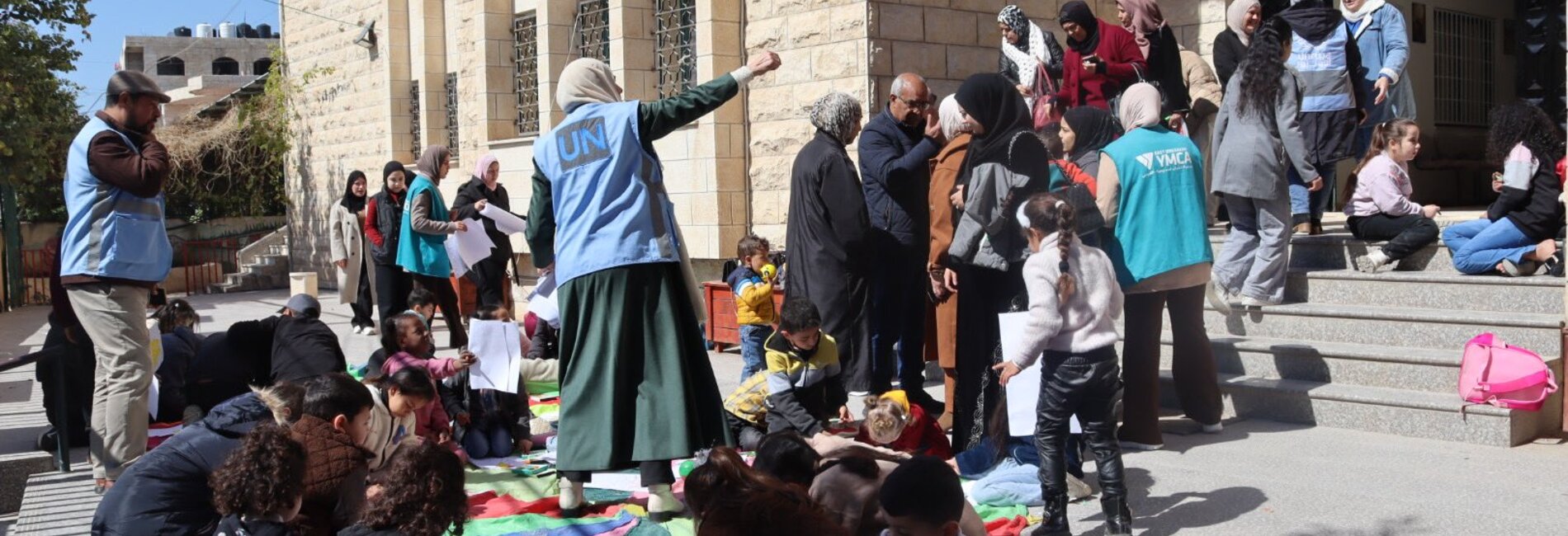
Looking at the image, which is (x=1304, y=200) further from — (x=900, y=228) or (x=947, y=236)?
(x=947, y=236)

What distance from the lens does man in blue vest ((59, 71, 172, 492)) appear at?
6027mm

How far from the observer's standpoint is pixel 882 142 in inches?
281

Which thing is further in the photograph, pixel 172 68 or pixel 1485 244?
pixel 172 68

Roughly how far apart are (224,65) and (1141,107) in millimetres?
51657

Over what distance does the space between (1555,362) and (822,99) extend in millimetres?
3728

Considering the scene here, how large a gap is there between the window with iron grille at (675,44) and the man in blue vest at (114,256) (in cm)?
700

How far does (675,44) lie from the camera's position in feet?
42.8

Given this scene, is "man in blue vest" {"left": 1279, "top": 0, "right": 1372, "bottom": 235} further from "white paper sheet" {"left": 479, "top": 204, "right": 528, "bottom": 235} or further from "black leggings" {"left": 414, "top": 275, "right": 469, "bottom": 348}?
"black leggings" {"left": 414, "top": 275, "right": 469, "bottom": 348}

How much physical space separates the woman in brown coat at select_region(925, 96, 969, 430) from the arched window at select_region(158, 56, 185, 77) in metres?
51.2

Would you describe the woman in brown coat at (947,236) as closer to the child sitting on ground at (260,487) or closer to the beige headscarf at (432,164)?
the child sitting on ground at (260,487)

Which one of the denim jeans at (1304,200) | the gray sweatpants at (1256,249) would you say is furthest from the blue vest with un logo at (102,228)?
the denim jeans at (1304,200)

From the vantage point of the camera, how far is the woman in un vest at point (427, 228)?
34.6ft

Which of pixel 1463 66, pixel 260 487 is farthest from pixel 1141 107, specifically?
pixel 1463 66

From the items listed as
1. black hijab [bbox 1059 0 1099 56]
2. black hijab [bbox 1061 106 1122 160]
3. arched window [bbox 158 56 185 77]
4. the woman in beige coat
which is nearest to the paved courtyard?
black hijab [bbox 1061 106 1122 160]
